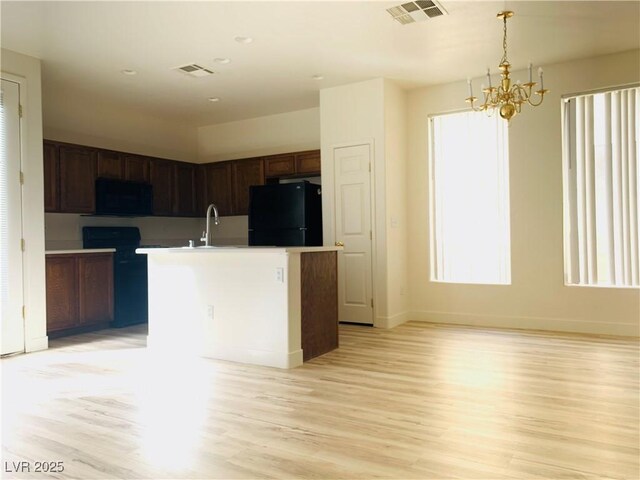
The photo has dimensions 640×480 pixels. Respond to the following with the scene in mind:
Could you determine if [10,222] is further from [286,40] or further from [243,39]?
[286,40]

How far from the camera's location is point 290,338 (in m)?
3.71

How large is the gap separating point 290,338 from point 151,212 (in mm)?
3688

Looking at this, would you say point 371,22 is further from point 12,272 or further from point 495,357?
point 12,272

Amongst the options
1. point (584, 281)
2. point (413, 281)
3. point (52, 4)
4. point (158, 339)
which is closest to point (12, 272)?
point (158, 339)

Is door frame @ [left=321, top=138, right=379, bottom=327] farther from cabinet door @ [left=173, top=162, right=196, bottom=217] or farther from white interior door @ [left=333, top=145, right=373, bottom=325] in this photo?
cabinet door @ [left=173, top=162, right=196, bottom=217]

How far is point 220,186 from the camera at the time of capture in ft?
23.8

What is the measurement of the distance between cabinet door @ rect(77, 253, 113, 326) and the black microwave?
666 mm

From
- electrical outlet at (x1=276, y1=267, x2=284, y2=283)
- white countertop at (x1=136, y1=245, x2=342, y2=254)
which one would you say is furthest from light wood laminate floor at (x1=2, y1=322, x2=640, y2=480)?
white countertop at (x1=136, y1=245, x2=342, y2=254)

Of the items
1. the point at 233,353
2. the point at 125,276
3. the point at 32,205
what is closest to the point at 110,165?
the point at 125,276

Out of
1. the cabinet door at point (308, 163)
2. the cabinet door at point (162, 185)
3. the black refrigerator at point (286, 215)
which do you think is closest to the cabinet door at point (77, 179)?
the cabinet door at point (162, 185)

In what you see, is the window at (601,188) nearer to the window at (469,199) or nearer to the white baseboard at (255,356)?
the window at (469,199)

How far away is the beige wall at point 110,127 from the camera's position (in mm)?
5844

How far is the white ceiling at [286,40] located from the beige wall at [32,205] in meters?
0.20

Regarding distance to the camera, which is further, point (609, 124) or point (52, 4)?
point (609, 124)
